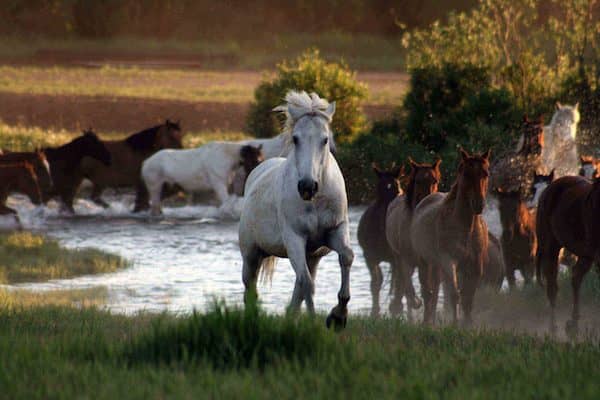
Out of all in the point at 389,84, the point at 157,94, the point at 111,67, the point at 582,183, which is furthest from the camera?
the point at 111,67

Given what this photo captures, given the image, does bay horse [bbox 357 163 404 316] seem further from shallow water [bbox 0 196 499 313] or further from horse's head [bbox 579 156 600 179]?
horse's head [bbox 579 156 600 179]

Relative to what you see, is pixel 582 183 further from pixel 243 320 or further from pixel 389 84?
pixel 389 84

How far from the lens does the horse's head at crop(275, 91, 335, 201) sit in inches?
357

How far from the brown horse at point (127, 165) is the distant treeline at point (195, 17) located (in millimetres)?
32880

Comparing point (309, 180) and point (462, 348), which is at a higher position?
point (309, 180)

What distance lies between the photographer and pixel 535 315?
12930 millimetres

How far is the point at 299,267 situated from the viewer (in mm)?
9438

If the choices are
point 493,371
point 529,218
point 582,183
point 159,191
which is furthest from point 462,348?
point 159,191

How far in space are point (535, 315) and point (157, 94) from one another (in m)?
36.6

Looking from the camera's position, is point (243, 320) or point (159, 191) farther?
point (159, 191)

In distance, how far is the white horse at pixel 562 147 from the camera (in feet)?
60.0

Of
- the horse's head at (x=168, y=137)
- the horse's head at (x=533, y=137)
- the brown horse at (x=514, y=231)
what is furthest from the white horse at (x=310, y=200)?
the horse's head at (x=168, y=137)

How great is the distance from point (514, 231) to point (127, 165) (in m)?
11.4

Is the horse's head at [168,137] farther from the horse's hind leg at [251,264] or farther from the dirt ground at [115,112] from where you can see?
the horse's hind leg at [251,264]
